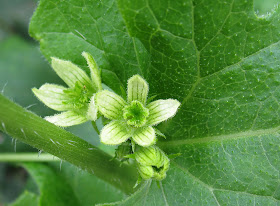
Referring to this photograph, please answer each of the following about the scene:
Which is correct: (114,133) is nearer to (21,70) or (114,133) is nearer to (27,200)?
(27,200)

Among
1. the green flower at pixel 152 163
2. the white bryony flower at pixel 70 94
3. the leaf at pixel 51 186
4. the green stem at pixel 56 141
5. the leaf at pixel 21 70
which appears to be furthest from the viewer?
the leaf at pixel 21 70

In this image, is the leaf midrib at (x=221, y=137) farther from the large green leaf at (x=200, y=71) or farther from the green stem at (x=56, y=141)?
the green stem at (x=56, y=141)

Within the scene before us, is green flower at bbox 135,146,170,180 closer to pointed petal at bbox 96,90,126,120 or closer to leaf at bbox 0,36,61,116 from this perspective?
pointed petal at bbox 96,90,126,120

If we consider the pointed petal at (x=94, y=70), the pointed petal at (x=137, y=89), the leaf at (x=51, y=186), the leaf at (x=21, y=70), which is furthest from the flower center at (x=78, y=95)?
the leaf at (x=21, y=70)

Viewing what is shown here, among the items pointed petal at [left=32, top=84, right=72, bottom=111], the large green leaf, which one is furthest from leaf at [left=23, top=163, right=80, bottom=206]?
the large green leaf

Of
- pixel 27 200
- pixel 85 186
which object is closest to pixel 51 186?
pixel 85 186

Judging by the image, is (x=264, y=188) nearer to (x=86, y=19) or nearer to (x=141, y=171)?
(x=141, y=171)

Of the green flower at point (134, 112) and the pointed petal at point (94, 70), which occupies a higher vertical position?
the pointed petal at point (94, 70)
